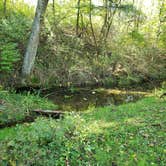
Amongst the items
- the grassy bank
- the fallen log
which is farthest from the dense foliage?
the grassy bank

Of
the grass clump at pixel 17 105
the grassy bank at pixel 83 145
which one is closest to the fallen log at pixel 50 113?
the grass clump at pixel 17 105

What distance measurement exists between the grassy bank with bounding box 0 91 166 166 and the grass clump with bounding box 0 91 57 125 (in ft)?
8.75

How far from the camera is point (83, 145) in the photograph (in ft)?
20.1

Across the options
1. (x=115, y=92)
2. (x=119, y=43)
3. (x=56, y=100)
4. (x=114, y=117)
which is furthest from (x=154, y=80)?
(x=114, y=117)

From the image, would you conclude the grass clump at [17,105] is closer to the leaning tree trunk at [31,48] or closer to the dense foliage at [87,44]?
the dense foliage at [87,44]

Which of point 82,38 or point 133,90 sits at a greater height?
point 82,38

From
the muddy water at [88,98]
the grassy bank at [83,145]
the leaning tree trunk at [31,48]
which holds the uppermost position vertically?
the leaning tree trunk at [31,48]

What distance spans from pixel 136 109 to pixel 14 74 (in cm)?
607

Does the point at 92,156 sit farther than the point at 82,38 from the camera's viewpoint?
No

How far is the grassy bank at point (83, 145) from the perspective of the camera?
18.1 feet

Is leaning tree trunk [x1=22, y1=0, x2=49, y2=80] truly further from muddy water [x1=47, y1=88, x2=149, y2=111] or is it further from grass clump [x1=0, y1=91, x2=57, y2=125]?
grass clump [x1=0, y1=91, x2=57, y2=125]

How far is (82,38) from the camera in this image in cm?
1795

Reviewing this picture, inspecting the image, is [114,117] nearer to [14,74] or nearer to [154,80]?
[14,74]

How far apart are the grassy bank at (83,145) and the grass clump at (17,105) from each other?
2.67 m
